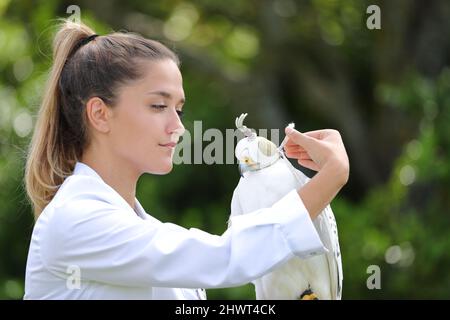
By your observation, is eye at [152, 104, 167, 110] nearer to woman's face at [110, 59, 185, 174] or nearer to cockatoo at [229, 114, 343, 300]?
woman's face at [110, 59, 185, 174]

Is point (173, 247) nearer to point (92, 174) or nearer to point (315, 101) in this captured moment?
point (92, 174)

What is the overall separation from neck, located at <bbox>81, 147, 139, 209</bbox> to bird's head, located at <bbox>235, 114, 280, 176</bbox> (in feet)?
0.85

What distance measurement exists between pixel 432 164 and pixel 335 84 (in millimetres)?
1851

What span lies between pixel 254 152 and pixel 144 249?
0.43m

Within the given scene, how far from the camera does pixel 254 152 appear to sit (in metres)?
2.02

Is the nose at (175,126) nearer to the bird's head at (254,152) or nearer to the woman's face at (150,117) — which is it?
the woman's face at (150,117)

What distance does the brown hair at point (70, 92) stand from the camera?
195 cm

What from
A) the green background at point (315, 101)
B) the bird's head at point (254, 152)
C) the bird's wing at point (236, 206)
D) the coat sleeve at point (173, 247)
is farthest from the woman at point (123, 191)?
the green background at point (315, 101)

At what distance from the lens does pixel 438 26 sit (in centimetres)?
680

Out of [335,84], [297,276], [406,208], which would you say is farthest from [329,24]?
[297,276]

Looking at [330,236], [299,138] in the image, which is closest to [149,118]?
[299,138]

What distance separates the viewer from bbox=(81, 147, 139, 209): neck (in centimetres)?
195
